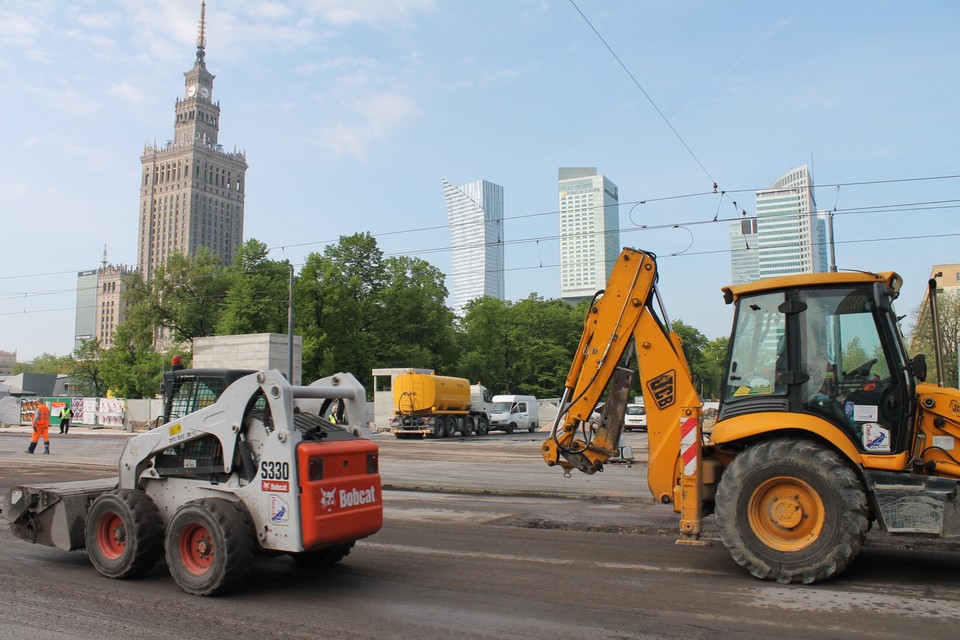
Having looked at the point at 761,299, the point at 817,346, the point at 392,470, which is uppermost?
the point at 761,299

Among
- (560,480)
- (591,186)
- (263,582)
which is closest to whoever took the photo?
(263,582)

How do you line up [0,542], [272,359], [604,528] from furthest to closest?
[272,359] < [604,528] < [0,542]

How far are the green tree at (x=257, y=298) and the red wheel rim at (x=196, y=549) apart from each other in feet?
143

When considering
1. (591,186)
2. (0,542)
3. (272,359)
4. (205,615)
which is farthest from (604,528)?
(272,359)

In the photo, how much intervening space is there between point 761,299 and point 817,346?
70 centimetres

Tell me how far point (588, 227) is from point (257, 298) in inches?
1220

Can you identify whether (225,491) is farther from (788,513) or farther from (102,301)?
(102,301)

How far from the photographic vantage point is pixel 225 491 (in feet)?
21.0

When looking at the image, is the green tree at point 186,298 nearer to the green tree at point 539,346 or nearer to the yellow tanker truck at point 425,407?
the yellow tanker truck at point 425,407

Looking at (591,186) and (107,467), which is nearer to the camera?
(107,467)

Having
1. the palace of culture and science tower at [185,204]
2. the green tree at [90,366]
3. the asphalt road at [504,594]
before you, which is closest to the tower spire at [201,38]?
the palace of culture and science tower at [185,204]

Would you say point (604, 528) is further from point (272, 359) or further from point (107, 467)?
point (272, 359)

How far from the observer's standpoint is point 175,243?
434 ft

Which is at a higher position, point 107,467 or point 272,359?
point 272,359
